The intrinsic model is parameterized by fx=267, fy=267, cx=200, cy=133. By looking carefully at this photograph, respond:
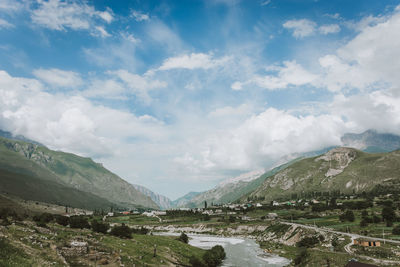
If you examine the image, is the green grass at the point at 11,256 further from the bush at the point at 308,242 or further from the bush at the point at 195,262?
the bush at the point at 308,242

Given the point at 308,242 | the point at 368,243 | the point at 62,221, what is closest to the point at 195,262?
the point at 62,221

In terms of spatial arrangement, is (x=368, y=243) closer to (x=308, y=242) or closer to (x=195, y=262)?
(x=308, y=242)

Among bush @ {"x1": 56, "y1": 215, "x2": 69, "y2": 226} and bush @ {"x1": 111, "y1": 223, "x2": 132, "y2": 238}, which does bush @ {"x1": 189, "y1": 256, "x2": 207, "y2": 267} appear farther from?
bush @ {"x1": 56, "y1": 215, "x2": 69, "y2": 226}

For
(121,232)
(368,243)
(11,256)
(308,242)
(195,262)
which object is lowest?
(308,242)

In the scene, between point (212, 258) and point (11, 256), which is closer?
point (11, 256)

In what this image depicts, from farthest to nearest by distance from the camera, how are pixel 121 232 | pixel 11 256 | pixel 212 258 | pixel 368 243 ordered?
pixel 212 258
pixel 368 243
pixel 121 232
pixel 11 256

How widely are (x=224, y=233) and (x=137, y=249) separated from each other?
128283mm

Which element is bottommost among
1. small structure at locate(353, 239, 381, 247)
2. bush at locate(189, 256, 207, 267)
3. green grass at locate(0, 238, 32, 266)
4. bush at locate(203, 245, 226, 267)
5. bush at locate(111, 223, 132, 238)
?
bush at locate(203, 245, 226, 267)

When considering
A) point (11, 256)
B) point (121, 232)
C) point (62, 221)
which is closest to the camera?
point (11, 256)

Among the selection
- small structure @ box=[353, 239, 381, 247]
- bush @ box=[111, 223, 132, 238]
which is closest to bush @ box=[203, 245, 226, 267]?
bush @ box=[111, 223, 132, 238]

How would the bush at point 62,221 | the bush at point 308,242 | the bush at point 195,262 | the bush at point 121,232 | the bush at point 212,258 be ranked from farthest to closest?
the bush at point 308,242
the bush at point 212,258
the bush at point 62,221
the bush at point 121,232
the bush at point 195,262

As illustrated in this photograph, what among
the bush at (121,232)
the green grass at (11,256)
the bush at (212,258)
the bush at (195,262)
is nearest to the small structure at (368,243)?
the bush at (212,258)

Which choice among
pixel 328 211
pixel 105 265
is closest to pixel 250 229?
pixel 328 211

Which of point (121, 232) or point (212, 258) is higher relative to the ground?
point (121, 232)
